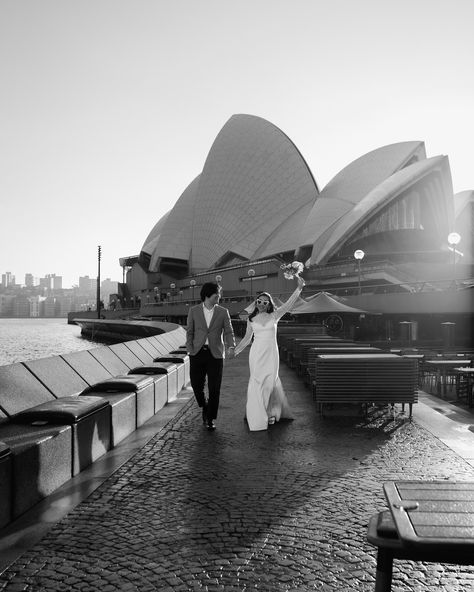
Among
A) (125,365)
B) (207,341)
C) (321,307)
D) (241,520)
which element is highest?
(321,307)

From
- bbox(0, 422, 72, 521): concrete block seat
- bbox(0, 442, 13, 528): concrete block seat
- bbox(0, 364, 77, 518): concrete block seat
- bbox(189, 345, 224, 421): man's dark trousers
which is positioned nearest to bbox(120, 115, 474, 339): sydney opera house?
bbox(189, 345, 224, 421): man's dark trousers

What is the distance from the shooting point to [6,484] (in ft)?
10.7

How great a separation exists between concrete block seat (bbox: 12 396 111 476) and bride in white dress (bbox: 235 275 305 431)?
166 cm

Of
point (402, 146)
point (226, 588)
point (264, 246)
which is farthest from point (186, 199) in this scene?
point (226, 588)

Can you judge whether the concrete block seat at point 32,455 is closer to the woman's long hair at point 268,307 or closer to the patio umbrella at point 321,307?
the woman's long hair at point 268,307

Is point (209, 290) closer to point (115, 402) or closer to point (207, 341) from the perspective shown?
point (207, 341)

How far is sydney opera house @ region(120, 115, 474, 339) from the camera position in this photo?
40.9 meters

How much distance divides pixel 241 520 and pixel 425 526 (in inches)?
68.7

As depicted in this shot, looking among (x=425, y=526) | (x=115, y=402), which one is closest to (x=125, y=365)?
(x=115, y=402)

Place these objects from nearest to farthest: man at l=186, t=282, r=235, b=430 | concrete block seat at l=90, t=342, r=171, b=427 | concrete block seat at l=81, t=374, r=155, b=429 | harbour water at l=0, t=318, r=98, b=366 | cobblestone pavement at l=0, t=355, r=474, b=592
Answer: cobblestone pavement at l=0, t=355, r=474, b=592
concrete block seat at l=81, t=374, r=155, b=429
man at l=186, t=282, r=235, b=430
concrete block seat at l=90, t=342, r=171, b=427
harbour water at l=0, t=318, r=98, b=366

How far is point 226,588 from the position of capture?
2.46 m

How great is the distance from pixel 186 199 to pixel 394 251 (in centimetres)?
2883

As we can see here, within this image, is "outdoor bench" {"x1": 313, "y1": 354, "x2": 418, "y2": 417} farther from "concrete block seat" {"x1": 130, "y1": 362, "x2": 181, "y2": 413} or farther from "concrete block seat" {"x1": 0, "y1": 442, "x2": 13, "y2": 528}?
"concrete block seat" {"x1": 0, "y1": 442, "x2": 13, "y2": 528}

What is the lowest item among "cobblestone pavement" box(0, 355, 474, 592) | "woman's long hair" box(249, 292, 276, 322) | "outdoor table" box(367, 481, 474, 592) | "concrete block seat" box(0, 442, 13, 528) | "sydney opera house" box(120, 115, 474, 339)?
"cobblestone pavement" box(0, 355, 474, 592)
